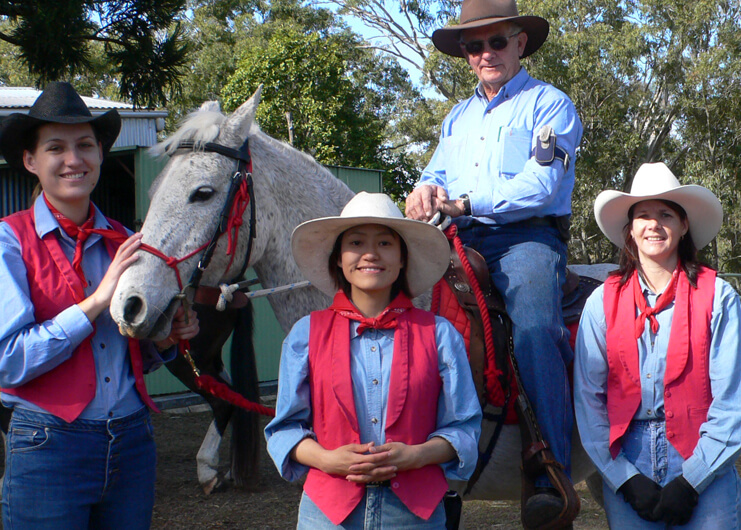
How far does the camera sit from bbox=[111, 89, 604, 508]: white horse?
2.59m

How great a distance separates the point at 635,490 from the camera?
90.2 inches

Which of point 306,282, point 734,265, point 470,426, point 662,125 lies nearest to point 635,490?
point 470,426

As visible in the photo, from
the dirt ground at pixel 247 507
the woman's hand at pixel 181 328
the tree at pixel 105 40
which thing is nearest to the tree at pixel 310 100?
the tree at pixel 105 40

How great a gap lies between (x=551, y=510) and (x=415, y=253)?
1.16 m

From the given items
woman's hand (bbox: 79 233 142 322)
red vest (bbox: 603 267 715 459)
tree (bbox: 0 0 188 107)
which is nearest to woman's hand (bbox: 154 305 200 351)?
woman's hand (bbox: 79 233 142 322)

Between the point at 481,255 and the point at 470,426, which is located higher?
the point at 481,255

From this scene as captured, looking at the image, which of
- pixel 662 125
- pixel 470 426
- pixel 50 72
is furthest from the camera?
pixel 662 125

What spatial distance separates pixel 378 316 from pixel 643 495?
1047 millimetres

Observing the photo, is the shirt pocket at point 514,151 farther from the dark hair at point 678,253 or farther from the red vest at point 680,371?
the red vest at point 680,371

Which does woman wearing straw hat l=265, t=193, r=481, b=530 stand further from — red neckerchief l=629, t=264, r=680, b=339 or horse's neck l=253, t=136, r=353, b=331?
horse's neck l=253, t=136, r=353, b=331

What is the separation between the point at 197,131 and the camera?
2.95m

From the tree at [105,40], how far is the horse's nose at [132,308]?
410cm

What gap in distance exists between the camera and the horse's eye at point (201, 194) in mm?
2793

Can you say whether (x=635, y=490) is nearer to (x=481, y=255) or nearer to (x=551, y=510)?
(x=551, y=510)
